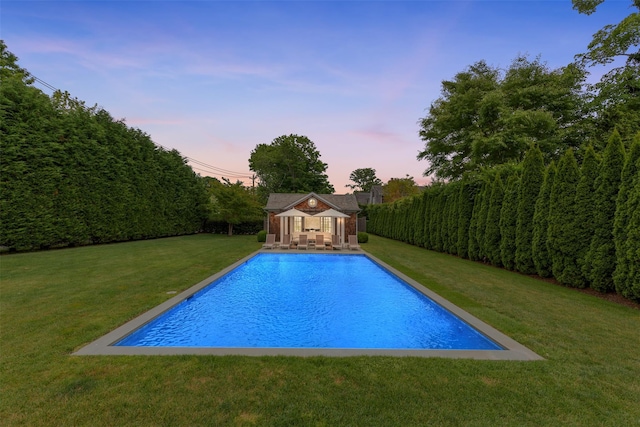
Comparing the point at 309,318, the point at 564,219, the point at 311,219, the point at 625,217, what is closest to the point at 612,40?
the point at 564,219

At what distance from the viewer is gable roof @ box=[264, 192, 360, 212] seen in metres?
22.6

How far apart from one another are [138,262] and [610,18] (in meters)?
25.6

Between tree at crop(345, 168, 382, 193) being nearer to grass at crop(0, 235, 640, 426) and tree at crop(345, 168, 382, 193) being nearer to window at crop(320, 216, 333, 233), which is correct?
window at crop(320, 216, 333, 233)

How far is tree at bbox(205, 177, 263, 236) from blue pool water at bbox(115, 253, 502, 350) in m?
17.7

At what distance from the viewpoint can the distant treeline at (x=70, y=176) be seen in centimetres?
1342

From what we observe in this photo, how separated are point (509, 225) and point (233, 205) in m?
23.2

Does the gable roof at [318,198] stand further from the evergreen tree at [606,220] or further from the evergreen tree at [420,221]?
the evergreen tree at [606,220]

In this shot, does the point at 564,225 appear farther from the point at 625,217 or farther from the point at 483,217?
the point at 483,217

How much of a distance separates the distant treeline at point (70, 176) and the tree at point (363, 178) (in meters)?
62.0

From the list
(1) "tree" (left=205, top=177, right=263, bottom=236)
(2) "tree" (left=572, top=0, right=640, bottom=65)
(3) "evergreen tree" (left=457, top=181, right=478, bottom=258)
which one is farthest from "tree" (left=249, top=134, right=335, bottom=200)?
(2) "tree" (left=572, top=0, right=640, bottom=65)

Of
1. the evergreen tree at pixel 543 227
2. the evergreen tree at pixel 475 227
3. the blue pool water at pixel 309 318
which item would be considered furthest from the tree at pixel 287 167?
the evergreen tree at pixel 543 227

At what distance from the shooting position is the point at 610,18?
526 inches

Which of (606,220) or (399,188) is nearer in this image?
(606,220)

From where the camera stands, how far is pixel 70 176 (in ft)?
53.0
